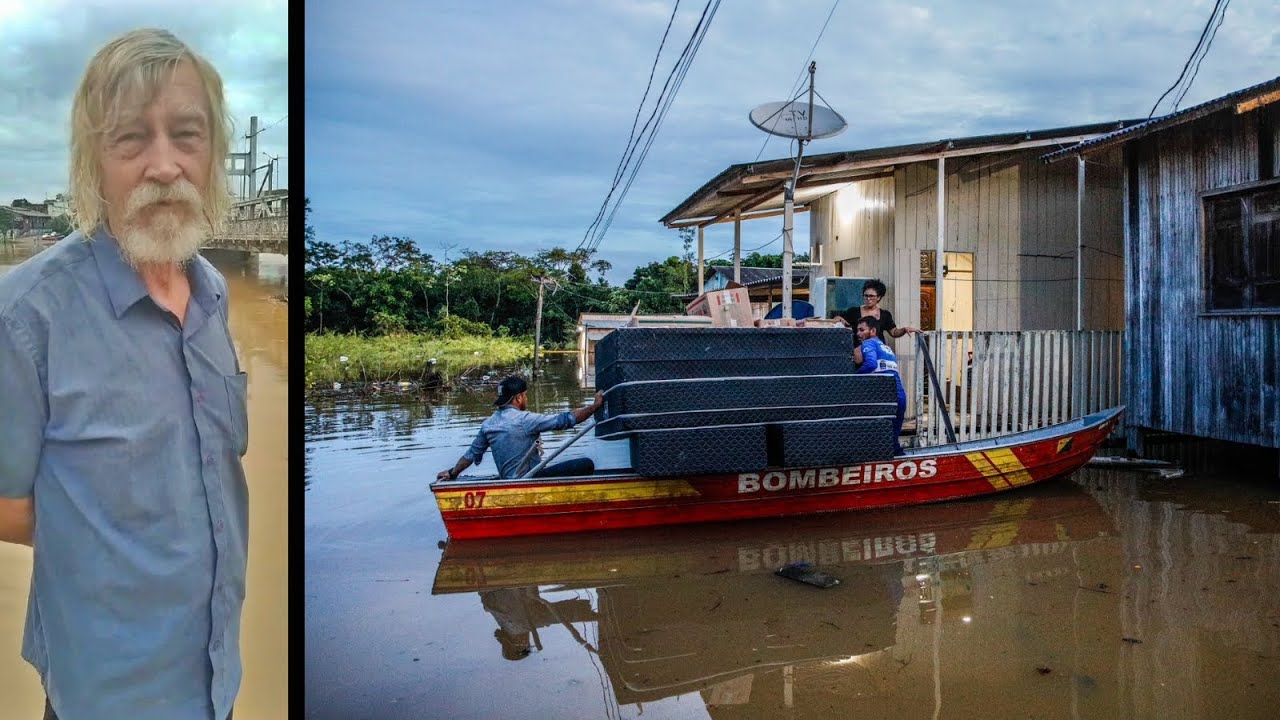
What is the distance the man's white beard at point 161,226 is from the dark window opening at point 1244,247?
10.1m

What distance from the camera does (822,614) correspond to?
5.10 m

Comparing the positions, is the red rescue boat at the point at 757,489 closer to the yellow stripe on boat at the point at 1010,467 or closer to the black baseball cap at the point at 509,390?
the yellow stripe on boat at the point at 1010,467

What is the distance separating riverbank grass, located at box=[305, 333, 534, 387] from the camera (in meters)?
19.9

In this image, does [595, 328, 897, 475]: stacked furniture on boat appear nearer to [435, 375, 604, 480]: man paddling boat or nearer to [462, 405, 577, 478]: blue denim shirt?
[435, 375, 604, 480]: man paddling boat

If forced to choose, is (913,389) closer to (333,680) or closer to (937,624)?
(937,624)

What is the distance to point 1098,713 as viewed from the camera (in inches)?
146

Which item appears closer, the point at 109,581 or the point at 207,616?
the point at 109,581

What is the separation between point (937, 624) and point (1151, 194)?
7724mm

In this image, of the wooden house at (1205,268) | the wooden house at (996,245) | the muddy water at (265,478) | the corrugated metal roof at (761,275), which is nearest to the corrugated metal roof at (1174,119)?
the wooden house at (1205,268)

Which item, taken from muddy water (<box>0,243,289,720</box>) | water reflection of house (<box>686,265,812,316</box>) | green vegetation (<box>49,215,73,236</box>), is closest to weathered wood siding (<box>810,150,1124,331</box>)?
water reflection of house (<box>686,265,812,316</box>)

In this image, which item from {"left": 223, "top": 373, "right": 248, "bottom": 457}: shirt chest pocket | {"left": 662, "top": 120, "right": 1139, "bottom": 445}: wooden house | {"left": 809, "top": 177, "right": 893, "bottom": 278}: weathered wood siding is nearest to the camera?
{"left": 223, "top": 373, "right": 248, "bottom": 457}: shirt chest pocket

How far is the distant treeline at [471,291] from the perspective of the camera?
27.1 metres

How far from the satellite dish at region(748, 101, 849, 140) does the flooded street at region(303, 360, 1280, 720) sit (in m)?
4.05

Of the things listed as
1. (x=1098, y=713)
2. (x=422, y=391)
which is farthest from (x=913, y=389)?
(x=422, y=391)
